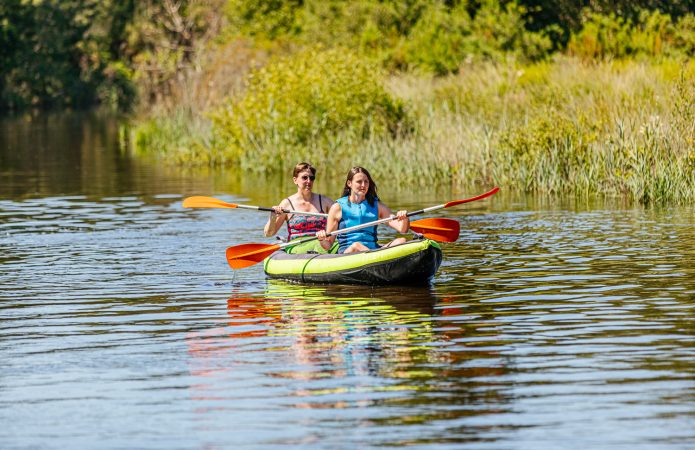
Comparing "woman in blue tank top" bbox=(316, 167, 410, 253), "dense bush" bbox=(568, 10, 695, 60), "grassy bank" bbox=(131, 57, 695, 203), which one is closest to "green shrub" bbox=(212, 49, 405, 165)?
"grassy bank" bbox=(131, 57, 695, 203)

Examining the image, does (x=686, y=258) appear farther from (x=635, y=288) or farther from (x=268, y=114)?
(x=268, y=114)

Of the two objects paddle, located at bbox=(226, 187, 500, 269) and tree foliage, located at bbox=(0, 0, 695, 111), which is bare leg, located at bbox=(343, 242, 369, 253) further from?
tree foliage, located at bbox=(0, 0, 695, 111)

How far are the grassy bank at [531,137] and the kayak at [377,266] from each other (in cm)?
812

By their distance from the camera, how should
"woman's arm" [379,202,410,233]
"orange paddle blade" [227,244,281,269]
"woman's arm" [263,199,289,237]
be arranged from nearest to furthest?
1. "woman's arm" [379,202,410,233]
2. "orange paddle blade" [227,244,281,269]
3. "woman's arm" [263,199,289,237]

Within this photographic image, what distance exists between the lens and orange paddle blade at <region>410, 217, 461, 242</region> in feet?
50.0

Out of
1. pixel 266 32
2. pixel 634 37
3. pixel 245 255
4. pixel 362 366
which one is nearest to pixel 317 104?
pixel 634 37

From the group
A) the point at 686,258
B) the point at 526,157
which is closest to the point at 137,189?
the point at 526,157

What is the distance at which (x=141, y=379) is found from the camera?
9.34 m

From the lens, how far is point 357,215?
48.1 feet

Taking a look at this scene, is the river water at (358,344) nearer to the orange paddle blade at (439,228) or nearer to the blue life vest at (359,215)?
the orange paddle blade at (439,228)

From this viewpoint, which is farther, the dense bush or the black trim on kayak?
the dense bush

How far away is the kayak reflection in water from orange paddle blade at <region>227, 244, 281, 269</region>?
12.4 inches

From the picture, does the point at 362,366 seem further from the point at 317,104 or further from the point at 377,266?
the point at 317,104

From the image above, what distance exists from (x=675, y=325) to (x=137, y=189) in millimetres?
18537
